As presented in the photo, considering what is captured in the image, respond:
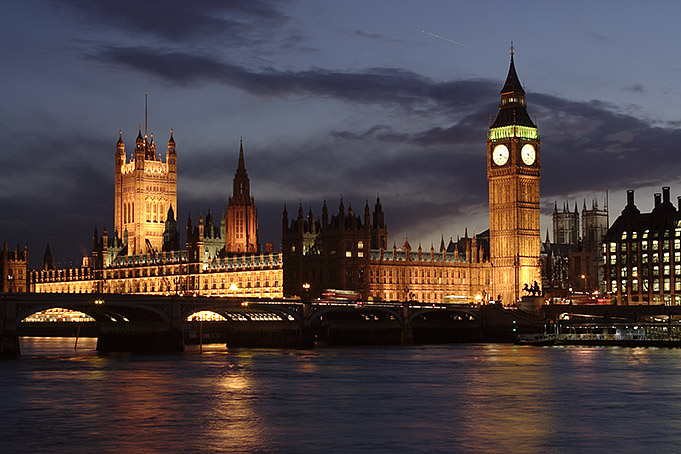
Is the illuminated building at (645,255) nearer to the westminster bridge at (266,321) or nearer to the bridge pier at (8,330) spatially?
the westminster bridge at (266,321)

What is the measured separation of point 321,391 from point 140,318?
47.8 m

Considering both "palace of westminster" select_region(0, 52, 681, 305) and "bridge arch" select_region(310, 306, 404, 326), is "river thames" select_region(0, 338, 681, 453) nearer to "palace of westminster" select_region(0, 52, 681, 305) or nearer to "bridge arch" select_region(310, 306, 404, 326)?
"bridge arch" select_region(310, 306, 404, 326)

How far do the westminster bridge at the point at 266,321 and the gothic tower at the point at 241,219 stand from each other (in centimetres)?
4109

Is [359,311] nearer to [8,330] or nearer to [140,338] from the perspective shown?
[140,338]

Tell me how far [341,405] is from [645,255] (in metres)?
124

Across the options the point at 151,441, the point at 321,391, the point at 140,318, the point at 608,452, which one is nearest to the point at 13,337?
the point at 140,318

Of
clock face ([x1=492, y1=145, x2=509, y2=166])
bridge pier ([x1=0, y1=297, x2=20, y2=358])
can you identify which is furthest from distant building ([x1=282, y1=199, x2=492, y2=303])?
bridge pier ([x1=0, y1=297, x2=20, y2=358])

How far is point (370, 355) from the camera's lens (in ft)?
335

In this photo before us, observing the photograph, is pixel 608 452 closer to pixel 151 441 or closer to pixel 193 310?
pixel 151 441

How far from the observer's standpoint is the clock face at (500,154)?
16388cm

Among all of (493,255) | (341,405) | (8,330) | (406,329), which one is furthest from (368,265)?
(341,405)

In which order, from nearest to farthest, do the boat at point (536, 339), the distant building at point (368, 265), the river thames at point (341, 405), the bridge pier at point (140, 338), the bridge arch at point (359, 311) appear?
the river thames at point (341, 405), the bridge pier at point (140, 338), the bridge arch at point (359, 311), the boat at point (536, 339), the distant building at point (368, 265)

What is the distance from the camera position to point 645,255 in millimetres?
173625

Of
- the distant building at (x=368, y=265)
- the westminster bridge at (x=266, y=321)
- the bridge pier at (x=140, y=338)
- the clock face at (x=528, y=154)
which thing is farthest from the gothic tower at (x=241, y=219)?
the bridge pier at (x=140, y=338)
